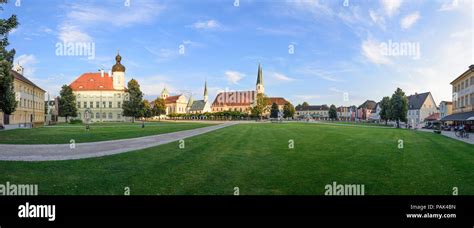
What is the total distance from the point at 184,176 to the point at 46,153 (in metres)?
8.46

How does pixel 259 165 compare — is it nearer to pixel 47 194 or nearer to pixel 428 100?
pixel 47 194

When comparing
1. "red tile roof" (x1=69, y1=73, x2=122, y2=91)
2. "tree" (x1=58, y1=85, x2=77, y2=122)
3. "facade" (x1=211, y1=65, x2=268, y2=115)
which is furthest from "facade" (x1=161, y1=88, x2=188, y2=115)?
"tree" (x1=58, y1=85, x2=77, y2=122)

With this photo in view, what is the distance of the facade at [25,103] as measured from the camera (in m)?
53.2

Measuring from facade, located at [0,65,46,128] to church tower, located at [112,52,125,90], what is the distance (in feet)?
62.8

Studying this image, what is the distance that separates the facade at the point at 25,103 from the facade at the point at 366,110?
143 metres

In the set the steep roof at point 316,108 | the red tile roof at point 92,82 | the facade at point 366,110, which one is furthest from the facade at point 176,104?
the facade at point 366,110

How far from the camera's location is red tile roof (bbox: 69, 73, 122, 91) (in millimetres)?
86875

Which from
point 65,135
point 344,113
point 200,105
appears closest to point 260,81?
point 200,105

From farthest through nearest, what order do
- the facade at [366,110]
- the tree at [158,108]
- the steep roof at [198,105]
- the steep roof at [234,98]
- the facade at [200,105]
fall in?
the steep roof at [234,98] → the steep roof at [198,105] → the facade at [200,105] → the facade at [366,110] → the tree at [158,108]

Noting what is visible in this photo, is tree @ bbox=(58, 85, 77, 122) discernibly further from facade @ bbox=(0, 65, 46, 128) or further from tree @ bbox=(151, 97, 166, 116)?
tree @ bbox=(151, 97, 166, 116)

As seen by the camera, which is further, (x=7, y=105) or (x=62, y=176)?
(x=7, y=105)

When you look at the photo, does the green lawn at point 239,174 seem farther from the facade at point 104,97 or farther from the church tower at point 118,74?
the church tower at point 118,74
